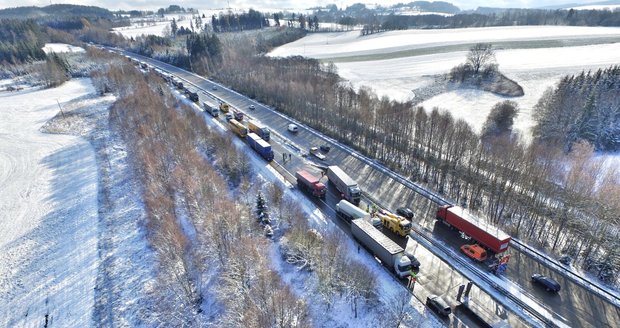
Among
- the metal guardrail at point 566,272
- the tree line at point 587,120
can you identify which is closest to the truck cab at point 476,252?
the metal guardrail at point 566,272

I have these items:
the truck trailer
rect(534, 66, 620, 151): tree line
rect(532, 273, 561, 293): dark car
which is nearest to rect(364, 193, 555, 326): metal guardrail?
rect(532, 273, 561, 293): dark car

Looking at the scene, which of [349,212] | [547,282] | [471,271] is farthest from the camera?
[349,212]

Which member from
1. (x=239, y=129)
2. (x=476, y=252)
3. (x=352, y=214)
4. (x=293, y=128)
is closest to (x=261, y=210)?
(x=352, y=214)

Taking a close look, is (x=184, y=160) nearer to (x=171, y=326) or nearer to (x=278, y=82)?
(x=171, y=326)

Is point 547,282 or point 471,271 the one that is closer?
point 547,282

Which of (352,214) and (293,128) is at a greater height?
(352,214)

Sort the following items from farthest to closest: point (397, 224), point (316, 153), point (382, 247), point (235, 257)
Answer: point (316, 153), point (397, 224), point (382, 247), point (235, 257)

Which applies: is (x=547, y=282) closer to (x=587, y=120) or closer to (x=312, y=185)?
(x=312, y=185)

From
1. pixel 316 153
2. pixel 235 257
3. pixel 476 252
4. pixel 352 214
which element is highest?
pixel 235 257

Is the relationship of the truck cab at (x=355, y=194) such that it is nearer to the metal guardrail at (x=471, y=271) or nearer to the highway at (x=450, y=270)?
the highway at (x=450, y=270)
